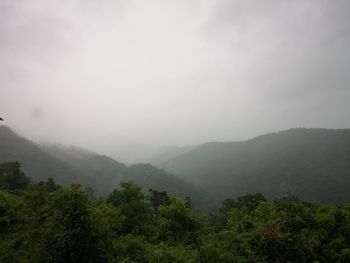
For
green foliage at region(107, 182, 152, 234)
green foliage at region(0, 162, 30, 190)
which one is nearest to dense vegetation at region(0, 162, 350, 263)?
green foliage at region(107, 182, 152, 234)

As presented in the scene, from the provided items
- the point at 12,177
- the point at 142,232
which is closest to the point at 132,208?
the point at 142,232

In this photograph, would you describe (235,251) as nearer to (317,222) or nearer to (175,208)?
(317,222)

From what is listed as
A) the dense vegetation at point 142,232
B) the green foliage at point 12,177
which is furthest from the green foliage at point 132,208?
the green foliage at point 12,177

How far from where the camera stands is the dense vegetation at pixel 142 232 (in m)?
12.1

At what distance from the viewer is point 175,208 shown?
32625mm

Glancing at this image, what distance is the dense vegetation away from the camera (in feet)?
39.7

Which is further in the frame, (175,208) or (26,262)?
(175,208)

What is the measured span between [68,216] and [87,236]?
3.55 feet

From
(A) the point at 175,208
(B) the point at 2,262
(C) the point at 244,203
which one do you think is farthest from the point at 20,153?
(B) the point at 2,262

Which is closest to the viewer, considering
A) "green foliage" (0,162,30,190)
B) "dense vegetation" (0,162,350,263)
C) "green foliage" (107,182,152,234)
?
"dense vegetation" (0,162,350,263)

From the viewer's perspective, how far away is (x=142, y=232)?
36.7 m

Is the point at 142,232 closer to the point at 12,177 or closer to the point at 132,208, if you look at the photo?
the point at 132,208

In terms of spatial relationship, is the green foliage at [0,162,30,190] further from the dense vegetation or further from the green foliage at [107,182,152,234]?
the dense vegetation

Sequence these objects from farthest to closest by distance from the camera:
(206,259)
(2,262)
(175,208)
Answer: (175,208)
(206,259)
(2,262)
